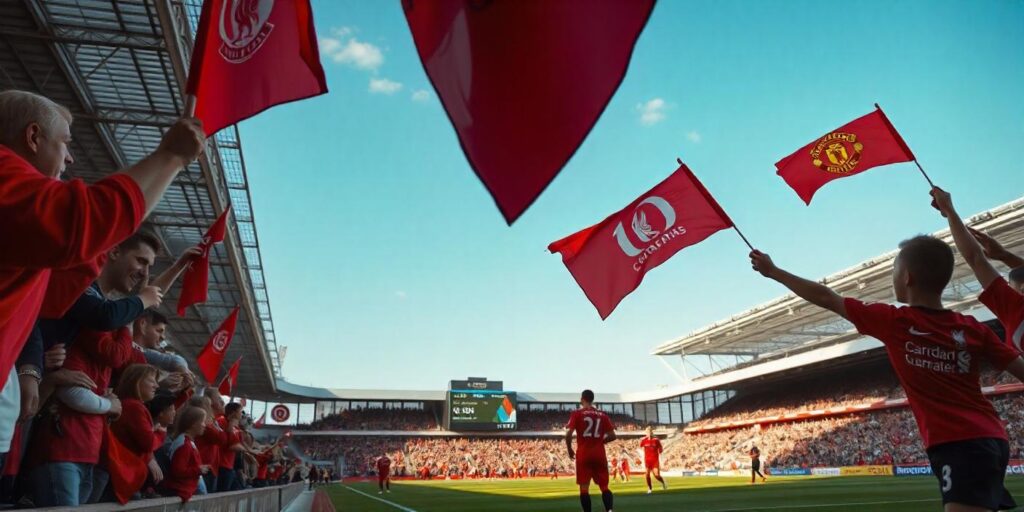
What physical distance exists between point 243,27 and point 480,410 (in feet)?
179

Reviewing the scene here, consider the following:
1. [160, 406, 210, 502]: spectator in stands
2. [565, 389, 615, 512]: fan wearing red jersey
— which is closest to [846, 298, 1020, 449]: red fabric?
[160, 406, 210, 502]: spectator in stands

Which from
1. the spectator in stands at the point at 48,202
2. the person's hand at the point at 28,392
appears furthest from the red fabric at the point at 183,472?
the spectator in stands at the point at 48,202

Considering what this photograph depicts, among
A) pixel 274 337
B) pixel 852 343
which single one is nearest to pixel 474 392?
pixel 274 337

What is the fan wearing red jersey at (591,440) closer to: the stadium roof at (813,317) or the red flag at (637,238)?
the red flag at (637,238)

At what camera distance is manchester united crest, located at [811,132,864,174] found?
6900 mm

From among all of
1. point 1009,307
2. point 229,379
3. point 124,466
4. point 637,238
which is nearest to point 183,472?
point 124,466

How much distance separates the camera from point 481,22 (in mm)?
1867

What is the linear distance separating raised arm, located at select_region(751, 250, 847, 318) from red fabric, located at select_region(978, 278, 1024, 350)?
97 centimetres

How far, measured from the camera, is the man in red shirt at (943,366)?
2930mm

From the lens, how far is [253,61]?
Answer: 2979mm

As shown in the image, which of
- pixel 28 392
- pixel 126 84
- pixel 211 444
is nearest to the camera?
pixel 28 392

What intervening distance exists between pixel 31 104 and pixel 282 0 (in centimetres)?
131

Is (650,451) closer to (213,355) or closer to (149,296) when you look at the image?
(213,355)

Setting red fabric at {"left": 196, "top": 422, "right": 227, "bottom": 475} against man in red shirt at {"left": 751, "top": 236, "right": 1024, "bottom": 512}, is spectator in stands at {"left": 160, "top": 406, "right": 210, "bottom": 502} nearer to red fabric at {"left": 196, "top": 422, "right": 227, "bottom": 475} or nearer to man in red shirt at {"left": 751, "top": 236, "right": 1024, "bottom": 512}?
red fabric at {"left": 196, "top": 422, "right": 227, "bottom": 475}
